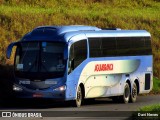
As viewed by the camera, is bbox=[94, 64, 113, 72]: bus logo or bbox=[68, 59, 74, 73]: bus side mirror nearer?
bbox=[68, 59, 74, 73]: bus side mirror

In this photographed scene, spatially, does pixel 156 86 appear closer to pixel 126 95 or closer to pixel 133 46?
pixel 133 46

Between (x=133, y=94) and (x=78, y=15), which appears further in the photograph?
(x=78, y=15)

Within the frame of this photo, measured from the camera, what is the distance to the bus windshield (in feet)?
99.0

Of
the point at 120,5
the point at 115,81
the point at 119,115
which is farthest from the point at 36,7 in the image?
the point at 119,115

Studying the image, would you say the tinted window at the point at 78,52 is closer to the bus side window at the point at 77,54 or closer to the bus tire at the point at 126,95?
the bus side window at the point at 77,54

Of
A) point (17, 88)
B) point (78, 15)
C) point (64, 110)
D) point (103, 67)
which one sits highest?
point (78, 15)

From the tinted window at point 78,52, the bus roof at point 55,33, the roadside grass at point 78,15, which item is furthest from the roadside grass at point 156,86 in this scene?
the tinted window at point 78,52

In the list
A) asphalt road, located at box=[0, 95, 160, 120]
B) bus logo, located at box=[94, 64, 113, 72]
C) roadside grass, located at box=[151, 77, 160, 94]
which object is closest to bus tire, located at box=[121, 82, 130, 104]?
asphalt road, located at box=[0, 95, 160, 120]

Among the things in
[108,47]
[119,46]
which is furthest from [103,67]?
[119,46]

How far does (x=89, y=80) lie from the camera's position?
104 ft

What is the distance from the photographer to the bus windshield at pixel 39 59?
99.0ft

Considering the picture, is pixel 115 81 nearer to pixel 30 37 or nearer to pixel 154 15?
pixel 30 37

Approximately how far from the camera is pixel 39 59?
100ft

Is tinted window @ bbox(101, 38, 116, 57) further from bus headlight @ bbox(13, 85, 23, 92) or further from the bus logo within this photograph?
bus headlight @ bbox(13, 85, 23, 92)
